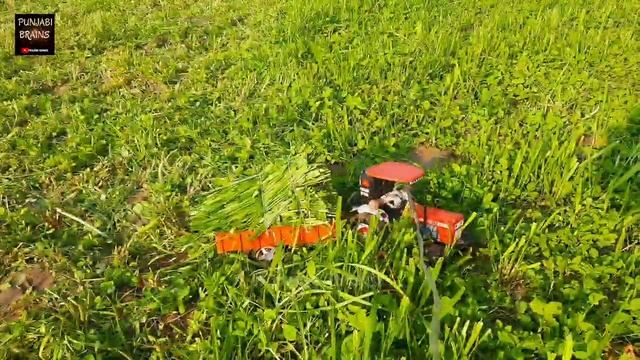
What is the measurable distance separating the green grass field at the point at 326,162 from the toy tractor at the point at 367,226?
0.08 meters

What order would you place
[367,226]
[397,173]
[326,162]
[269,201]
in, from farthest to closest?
[326,162] → [269,201] → [397,173] → [367,226]

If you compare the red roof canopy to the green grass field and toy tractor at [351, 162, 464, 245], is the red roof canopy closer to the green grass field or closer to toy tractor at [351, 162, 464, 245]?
toy tractor at [351, 162, 464, 245]

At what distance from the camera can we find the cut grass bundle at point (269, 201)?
109 inches

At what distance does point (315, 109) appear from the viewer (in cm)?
414

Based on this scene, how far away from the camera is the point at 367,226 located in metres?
2.67

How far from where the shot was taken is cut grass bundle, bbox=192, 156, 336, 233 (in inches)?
109

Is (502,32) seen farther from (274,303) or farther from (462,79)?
(274,303)

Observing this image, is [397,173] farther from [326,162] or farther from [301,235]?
[326,162]

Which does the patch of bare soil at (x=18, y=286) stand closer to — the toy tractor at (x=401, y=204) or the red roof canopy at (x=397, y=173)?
the toy tractor at (x=401, y=204)

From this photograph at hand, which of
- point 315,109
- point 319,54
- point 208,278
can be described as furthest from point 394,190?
point 319,54

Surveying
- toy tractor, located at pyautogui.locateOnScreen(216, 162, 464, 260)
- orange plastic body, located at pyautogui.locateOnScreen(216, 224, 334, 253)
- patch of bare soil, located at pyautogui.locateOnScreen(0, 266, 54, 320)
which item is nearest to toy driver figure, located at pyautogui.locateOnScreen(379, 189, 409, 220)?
toy tractor, located at pyautogui.locateOnScreen(216, 162, 464, 260)

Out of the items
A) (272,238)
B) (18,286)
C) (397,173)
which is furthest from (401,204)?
(18,286)

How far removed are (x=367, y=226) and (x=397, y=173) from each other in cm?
32

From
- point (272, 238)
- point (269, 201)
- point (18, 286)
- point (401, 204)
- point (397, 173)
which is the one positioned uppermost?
point (397, 173)
